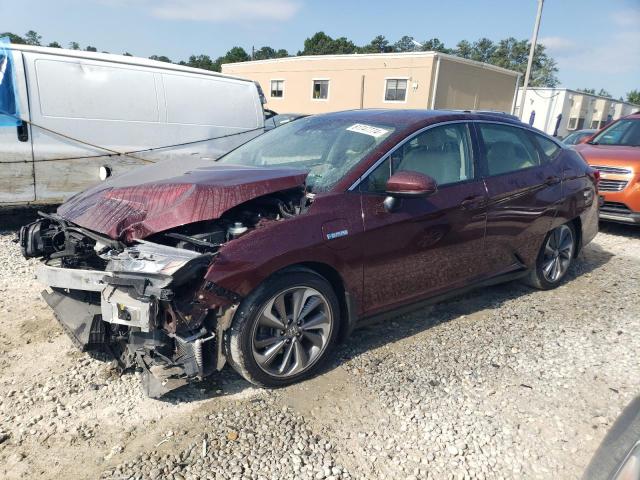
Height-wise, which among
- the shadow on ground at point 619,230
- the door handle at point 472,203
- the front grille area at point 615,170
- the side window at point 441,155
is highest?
the side window at point 441,155

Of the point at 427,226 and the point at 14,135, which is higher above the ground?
the point at 14,135

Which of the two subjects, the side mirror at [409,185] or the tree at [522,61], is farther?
the tree at [522,61]

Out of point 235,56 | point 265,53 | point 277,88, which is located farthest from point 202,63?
point 277,88

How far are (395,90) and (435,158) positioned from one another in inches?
1120

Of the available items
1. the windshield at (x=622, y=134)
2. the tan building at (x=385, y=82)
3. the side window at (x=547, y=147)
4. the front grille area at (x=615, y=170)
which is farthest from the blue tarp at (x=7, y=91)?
the tan building at (x=385, y=82)

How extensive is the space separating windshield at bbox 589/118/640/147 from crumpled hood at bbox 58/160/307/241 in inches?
297

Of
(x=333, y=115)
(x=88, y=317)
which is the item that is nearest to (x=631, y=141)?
(x=333, y=115)

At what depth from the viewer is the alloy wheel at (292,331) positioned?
112 inches

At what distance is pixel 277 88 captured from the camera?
37.0m

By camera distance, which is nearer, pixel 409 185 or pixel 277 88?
pixel 409 185

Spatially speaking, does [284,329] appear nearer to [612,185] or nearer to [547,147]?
[547,147]

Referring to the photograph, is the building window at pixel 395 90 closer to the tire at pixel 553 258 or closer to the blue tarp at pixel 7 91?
the tire at pixel 553 258

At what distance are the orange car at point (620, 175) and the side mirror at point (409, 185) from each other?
18.2 feet

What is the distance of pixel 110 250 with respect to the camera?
109 inches
